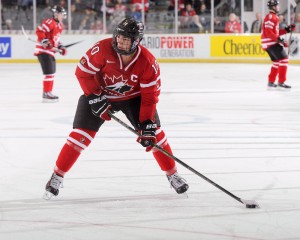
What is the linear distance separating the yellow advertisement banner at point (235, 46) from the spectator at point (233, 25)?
178mm

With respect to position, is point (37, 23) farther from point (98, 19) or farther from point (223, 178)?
point (223, 178)

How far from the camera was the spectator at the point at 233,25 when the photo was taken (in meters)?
15.9

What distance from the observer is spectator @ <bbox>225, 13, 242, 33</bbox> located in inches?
625

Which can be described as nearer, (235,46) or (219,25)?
(235,46)

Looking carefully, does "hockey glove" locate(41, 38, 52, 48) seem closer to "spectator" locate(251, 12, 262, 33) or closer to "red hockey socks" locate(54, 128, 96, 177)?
"red hockey socks" locate(54, 128, 96, 177)

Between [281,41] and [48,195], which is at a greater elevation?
[281,41]


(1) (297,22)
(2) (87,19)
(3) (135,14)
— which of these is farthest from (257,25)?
(2) (87,19)

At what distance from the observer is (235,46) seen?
1567 centimetres

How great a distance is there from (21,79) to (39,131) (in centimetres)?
565

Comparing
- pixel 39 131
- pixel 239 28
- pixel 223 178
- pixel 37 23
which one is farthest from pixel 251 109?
pixel 37 23

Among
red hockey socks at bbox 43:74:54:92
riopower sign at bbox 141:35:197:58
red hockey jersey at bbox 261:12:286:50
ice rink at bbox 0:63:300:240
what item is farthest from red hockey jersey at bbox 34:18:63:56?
riopower sign at bbox 141:35:197:58

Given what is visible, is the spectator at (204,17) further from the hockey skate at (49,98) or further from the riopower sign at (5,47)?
the hockey skate at (49,98)

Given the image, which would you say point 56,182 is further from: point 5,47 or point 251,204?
point 5,47

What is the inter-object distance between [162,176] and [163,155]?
555 mm
